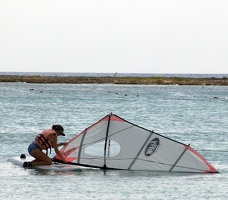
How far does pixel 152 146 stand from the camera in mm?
24156

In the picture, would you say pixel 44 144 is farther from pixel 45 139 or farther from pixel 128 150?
pixel 128 150

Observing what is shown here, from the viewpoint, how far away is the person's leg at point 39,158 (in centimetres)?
2353

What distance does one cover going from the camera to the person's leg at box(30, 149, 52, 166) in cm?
2353

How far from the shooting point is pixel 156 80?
559 ft

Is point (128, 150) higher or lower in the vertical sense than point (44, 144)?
lower

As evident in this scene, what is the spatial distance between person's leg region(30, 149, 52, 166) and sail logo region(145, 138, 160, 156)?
2.93 metres

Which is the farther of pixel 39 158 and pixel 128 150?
pixel 128 150

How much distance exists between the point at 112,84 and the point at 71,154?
484 feet

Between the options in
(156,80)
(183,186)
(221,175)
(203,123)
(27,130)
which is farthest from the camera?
(156,80)

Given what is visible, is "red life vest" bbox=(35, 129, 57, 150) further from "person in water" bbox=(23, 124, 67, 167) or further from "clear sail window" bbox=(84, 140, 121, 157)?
"clear sail window" bbox=(84, 140, 121, 157)

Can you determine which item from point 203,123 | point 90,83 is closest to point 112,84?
point 90,83

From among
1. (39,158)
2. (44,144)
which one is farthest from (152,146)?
(39,158)

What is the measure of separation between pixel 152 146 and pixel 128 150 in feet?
2.40

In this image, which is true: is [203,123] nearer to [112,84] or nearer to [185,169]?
[185,169]
